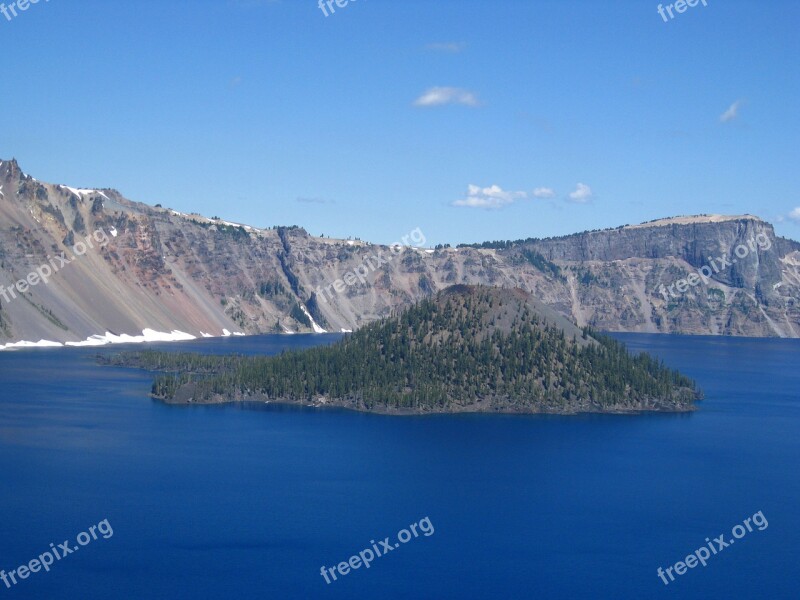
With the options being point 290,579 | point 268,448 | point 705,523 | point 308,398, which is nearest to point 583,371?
point 308,398
